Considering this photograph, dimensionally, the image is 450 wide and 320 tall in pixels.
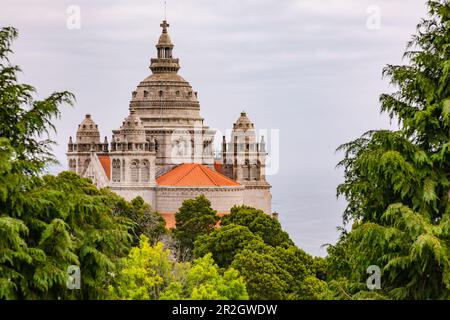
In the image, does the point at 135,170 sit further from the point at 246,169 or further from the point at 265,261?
the point at 265,261

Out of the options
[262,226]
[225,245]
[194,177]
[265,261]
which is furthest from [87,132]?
[265,261]

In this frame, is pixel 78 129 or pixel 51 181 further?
pixel 78 129

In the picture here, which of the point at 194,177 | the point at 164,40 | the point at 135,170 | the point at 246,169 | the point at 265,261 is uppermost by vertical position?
the point at 164,40

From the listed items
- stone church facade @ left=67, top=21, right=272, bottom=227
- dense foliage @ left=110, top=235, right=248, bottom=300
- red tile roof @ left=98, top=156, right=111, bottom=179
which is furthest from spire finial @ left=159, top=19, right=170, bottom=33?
dense foliage @ left=110, top=235, right=248, bottom=300

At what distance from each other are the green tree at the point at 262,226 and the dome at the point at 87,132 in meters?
39.8

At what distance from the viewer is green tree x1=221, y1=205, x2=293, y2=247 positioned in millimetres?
79312

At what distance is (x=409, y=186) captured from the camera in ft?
98.4

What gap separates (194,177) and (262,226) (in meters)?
34.7

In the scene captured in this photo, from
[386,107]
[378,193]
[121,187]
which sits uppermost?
[121,187]

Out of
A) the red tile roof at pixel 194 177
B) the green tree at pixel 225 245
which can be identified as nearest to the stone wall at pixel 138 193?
the red tile roof at pixel 194 177
